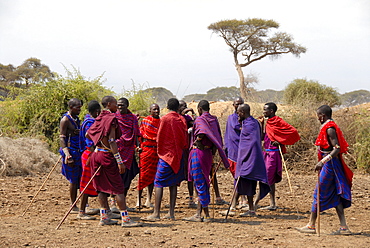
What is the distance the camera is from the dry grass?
1055cm

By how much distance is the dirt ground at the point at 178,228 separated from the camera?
4867 mm

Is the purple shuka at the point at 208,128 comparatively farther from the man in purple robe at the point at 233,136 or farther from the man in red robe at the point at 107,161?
the man in red robe at the point at 107,161

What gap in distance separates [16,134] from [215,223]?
30.4 feet

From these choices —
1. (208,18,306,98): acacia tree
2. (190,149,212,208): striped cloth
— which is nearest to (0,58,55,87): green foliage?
(208,18,306,98): acacia tree

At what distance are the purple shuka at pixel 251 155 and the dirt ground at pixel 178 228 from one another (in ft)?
2.22

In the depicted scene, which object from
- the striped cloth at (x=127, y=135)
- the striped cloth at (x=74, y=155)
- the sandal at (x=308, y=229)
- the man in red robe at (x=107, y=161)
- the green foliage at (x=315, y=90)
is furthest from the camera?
the green foliage at (x=315, y=90)

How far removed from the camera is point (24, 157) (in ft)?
35.8

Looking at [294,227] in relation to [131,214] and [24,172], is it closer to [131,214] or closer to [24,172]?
[131,214]

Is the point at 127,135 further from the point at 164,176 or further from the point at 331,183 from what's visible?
the point at 331,183

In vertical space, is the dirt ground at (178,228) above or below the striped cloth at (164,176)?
below

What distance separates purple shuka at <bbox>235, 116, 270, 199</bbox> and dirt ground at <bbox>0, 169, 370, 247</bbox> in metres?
0.68

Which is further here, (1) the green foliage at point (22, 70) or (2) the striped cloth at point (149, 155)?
(1) the green foliage at point (22, 70)

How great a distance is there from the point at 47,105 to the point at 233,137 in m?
8.14

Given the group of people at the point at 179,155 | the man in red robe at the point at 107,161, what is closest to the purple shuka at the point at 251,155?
the group of people at the point at 179,155
